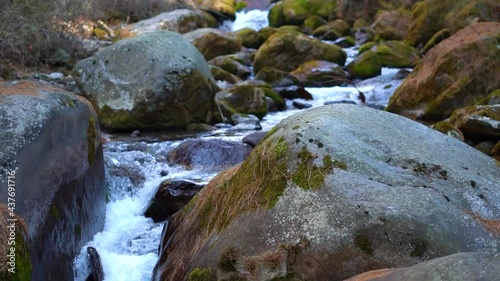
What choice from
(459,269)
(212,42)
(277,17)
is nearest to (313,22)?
(277,17)

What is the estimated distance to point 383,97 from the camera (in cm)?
1480

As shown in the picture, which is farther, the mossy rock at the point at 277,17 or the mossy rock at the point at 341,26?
the mossy rock at the point at 277,17

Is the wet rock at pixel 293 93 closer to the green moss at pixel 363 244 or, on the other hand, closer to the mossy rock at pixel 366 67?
the mossy rock at pixel 366 67

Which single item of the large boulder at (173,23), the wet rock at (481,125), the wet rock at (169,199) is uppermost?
the wet rock at (481,125)

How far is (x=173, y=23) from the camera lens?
2284 centimetres

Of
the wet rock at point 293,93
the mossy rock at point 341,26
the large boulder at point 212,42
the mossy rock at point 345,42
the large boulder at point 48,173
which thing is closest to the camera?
the large boulder at point 48,173

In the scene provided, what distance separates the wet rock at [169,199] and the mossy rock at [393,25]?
15809 millimetres

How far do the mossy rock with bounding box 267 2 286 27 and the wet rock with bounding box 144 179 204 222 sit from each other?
21.6 metres

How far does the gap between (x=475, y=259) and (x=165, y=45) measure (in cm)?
945

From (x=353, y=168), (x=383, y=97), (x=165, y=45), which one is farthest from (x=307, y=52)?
(x=353, y=168)

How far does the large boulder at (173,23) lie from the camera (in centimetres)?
2158

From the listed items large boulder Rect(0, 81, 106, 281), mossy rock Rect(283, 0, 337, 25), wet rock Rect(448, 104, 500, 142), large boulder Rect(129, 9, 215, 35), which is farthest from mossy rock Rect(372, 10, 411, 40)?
large boulder Rect(0, 81, 106, 281)

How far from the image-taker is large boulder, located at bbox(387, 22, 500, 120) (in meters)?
11.2

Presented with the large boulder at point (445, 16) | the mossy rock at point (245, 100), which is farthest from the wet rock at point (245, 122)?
the large boulder at point (445, 16)
